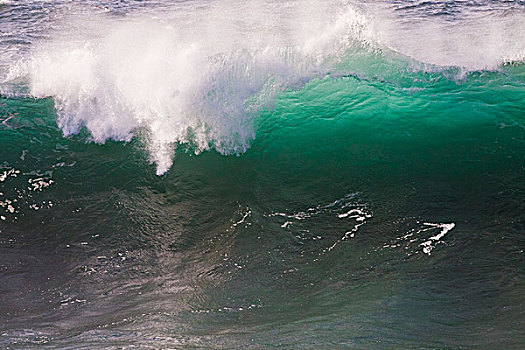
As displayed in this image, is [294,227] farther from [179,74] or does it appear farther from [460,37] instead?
[460,37]

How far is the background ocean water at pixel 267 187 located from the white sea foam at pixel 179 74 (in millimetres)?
29

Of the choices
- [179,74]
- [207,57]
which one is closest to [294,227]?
[179,74]

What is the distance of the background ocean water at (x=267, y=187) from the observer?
4.83 metres

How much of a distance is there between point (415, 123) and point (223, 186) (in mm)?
2805

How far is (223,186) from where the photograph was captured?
5898mm

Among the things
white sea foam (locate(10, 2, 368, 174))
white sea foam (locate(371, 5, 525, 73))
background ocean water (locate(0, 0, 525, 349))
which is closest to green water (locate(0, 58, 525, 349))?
background ocean water (locate(0, 0, 525, 349))

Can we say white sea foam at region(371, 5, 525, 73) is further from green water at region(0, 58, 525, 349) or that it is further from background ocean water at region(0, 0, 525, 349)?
green water at region(0, 58, 525, 349)

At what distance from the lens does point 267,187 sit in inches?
230

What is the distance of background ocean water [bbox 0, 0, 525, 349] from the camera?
4.83m

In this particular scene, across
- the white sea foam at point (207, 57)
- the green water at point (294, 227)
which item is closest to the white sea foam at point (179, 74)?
the white sea foam at point (207, 57)

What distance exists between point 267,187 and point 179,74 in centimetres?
211

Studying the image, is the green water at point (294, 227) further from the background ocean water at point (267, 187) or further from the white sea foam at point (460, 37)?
the white sea foam at point (460, 37)

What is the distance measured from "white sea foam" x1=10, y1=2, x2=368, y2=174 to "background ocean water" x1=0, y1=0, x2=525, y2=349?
0.10 ft

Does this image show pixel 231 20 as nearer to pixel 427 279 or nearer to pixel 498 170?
pixel 498 170
